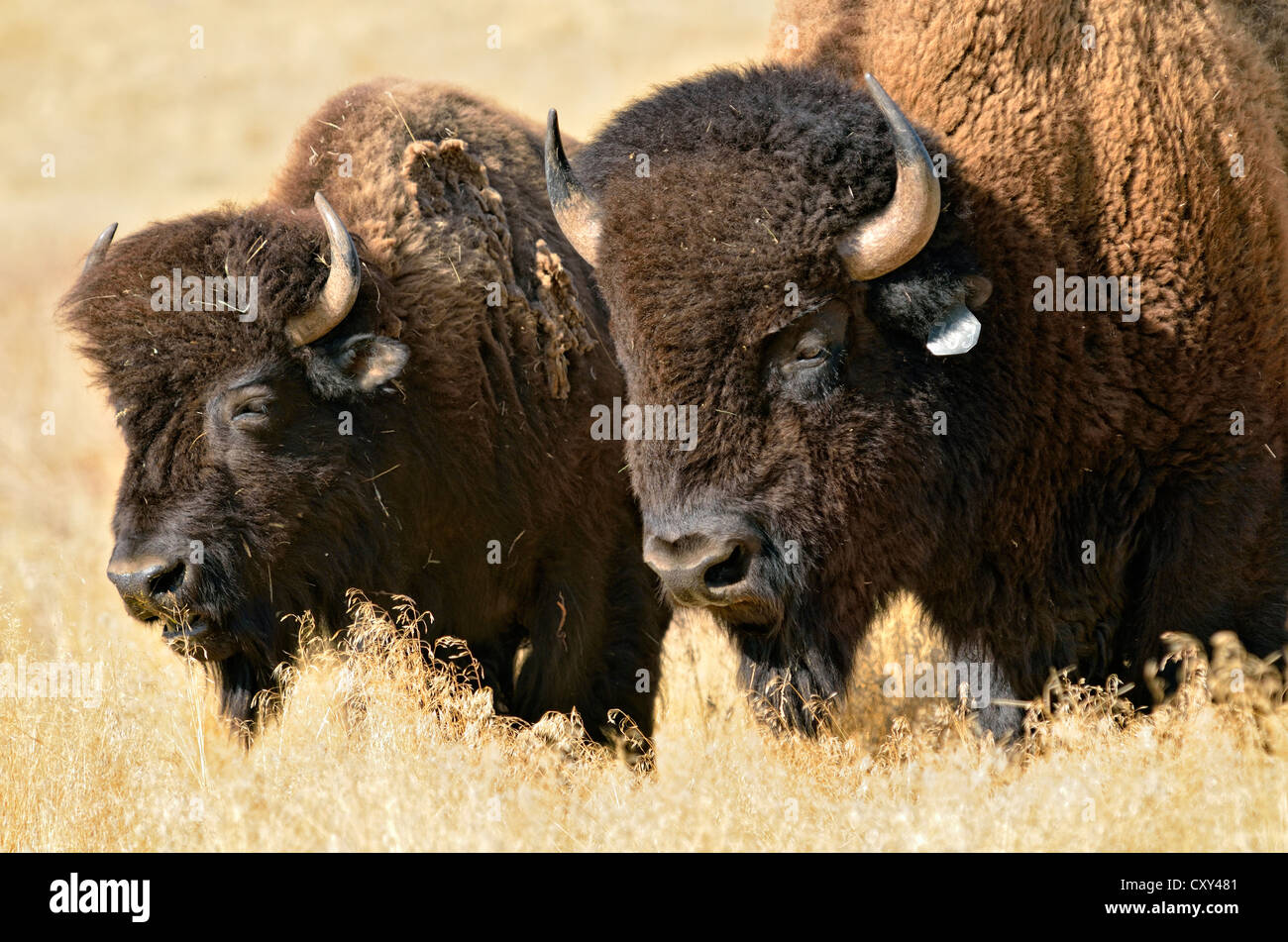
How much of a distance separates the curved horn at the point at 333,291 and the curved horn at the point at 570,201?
3.22 ft

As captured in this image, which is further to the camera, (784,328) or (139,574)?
(139,574)

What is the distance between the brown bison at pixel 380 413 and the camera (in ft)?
18.1

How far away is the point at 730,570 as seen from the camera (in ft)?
15.2

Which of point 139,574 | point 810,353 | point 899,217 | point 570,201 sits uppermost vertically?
point 570,201

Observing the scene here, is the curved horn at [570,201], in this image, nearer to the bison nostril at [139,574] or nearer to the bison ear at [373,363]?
the bison ear at [373,363]

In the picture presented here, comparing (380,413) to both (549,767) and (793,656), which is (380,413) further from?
(793,656)

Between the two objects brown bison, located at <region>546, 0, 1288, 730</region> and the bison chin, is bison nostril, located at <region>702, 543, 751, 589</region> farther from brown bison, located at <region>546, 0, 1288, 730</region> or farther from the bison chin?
the bison chin

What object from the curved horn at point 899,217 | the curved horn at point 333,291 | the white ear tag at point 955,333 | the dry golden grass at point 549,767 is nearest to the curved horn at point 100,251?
the curved horn at point 333,291

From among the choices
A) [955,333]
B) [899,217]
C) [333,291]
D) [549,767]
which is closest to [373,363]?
[333,291]

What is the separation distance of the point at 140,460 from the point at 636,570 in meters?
2.31

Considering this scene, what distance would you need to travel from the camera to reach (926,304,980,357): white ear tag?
464 cm

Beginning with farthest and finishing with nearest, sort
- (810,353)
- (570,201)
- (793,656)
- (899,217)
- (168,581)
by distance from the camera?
(168,581)
(793,656)
(570,201)
(810,353)
(899,217)

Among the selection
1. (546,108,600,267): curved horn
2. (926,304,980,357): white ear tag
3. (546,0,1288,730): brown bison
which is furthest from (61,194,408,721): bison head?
(926,304,980,357): white ear tag

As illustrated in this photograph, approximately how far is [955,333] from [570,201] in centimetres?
150
